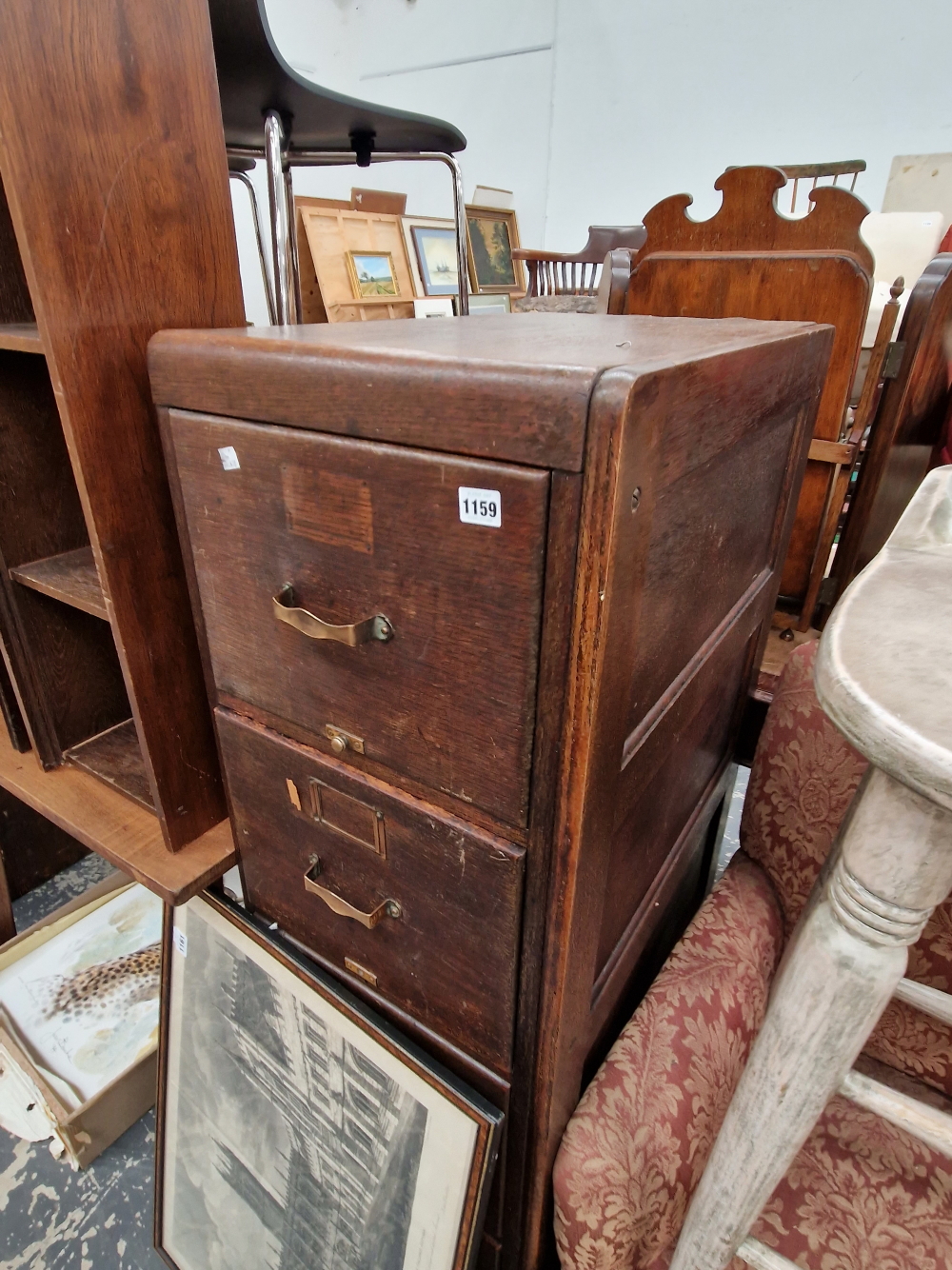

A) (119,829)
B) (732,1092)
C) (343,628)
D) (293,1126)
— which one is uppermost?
(343,628)

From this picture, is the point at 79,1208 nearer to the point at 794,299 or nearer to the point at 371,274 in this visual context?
the point at 794,299

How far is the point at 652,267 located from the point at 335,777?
111cm

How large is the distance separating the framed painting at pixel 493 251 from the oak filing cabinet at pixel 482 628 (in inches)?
128

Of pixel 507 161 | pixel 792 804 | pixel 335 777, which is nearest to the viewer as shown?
pixel 335 777

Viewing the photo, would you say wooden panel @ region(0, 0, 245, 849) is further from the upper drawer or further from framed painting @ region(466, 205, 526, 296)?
framed painting @ region(466, 205, 526, 296)

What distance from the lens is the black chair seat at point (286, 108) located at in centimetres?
82

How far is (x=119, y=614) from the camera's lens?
0.60 metres

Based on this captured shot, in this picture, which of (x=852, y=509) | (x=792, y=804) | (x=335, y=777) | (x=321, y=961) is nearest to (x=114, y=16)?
(x=335, y=777)

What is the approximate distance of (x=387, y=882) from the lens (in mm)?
568

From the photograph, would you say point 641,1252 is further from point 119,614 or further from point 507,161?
point 507,161

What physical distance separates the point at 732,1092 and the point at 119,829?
2.23 feet

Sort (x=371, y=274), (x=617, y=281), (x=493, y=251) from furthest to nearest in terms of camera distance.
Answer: (x=493, y=251) < (x=371, y=274) < (x=617, y=281)

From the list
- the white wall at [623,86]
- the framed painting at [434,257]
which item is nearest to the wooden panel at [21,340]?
the framed painting at [434,257]

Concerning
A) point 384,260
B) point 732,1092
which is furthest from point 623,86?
point 732,1092
